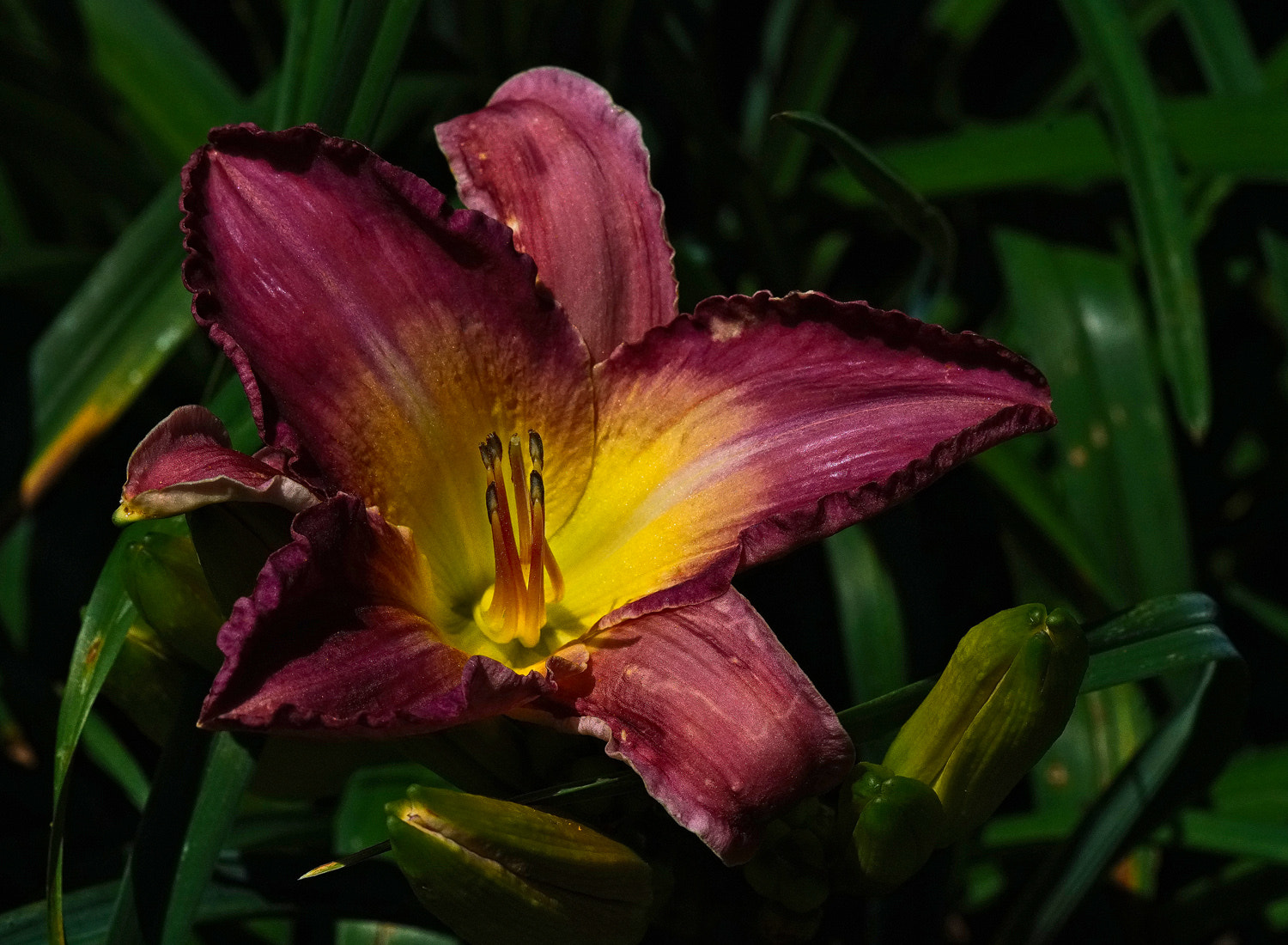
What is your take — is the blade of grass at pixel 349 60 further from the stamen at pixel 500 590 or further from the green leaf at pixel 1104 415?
the green leaf at pixel 1104 415

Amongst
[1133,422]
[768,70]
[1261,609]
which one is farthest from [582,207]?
[1261,609]

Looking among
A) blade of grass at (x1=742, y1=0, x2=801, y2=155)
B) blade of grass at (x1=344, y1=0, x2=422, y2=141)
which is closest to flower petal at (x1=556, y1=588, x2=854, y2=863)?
blade of grass at (x1=344, y1=0, x2=422, y2=141)

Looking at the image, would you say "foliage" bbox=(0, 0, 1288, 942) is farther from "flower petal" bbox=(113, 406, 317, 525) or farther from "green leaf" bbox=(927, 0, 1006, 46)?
"flower petal" bbox=(113, 406, 317, 525)

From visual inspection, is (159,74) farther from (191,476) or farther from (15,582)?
(191,476)

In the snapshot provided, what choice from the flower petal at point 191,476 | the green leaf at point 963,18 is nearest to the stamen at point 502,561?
the flower petal at point 191,476

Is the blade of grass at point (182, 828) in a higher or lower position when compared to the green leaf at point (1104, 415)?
lower

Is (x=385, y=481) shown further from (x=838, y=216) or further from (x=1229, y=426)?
(x=1229, y=426)
